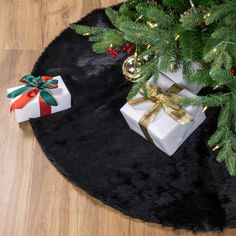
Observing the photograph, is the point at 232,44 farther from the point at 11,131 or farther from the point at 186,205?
the point at 11,131

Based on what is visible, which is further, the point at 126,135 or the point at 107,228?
the point at 126,135

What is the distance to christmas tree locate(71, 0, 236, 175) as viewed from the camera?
3.42ft

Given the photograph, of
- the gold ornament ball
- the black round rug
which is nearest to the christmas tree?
the gold ornament ball

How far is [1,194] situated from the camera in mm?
1422

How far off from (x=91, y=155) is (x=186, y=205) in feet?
1.22

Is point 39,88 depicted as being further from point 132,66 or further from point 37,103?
point 132,66

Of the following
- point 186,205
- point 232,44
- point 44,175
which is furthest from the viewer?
point 44,175

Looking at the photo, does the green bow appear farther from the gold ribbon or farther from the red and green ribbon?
the gold ribbon

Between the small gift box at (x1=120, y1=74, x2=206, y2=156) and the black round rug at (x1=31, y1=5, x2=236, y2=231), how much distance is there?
0.27 ft

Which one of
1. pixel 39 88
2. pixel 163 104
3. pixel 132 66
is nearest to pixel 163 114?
pixel 163 104

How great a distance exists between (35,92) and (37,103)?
0.13 ft

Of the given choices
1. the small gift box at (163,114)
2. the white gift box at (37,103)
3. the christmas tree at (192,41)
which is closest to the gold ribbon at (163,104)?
the small gift box at (163,114)

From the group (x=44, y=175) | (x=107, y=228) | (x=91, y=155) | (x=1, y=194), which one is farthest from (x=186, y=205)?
(x=1, y=194)

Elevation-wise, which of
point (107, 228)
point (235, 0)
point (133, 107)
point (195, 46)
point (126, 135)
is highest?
point (235, 0)
